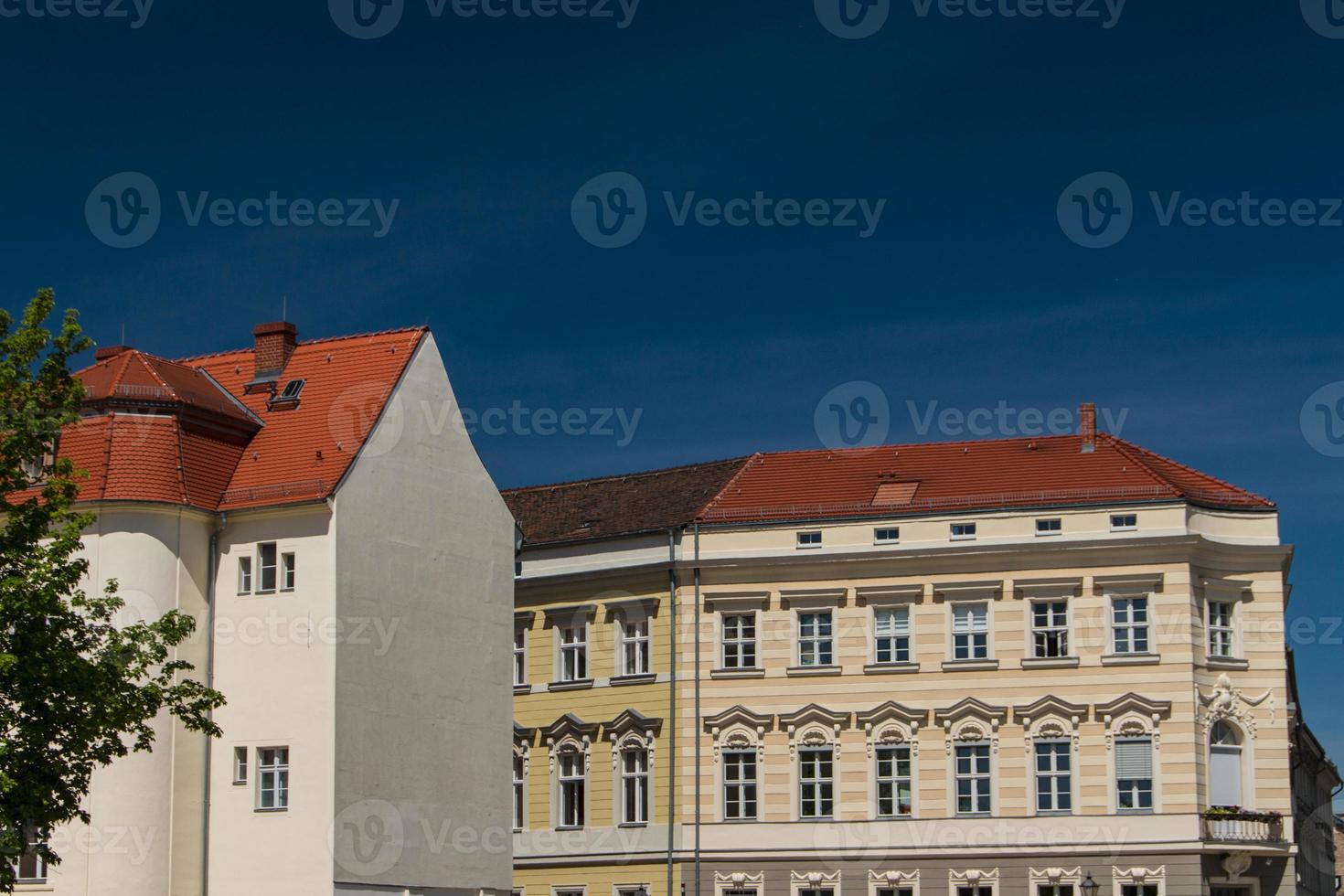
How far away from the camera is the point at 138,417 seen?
2105 inches

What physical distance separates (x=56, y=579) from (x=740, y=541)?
2971 cm

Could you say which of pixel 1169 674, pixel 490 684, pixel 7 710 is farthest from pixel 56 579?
pixel 1169 674

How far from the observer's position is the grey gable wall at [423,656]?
171 feet

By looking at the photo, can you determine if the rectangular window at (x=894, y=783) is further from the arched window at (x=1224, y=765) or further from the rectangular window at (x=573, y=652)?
the rectangular window at (x=573, y=652)

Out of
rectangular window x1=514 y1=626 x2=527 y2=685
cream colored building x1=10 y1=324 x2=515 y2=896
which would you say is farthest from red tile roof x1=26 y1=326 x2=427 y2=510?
rectangular window x1=514 y1=626 x2=527 y2=685

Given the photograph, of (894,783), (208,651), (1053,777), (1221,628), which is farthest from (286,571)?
Result: (1221,628)

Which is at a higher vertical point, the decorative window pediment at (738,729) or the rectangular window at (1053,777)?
the decorative window pediment at (738,729)

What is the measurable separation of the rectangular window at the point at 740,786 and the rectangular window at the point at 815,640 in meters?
3.21

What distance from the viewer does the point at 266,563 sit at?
5294 centimetres

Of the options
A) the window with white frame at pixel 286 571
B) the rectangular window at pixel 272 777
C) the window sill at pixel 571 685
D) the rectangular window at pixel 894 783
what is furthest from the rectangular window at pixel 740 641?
the rectangular window at pixel 272 777

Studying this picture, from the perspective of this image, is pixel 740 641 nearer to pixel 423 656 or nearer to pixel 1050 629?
pixel 1050 629

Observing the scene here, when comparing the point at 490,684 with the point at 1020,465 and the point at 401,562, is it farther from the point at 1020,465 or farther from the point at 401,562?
the point at 1020,465

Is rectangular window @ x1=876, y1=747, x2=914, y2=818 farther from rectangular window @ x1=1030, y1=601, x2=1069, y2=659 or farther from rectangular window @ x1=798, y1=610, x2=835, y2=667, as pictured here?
rectangular window @ x1=1030, y1=601, x2=1069, y2=659

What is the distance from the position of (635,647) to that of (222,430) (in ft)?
53.0
